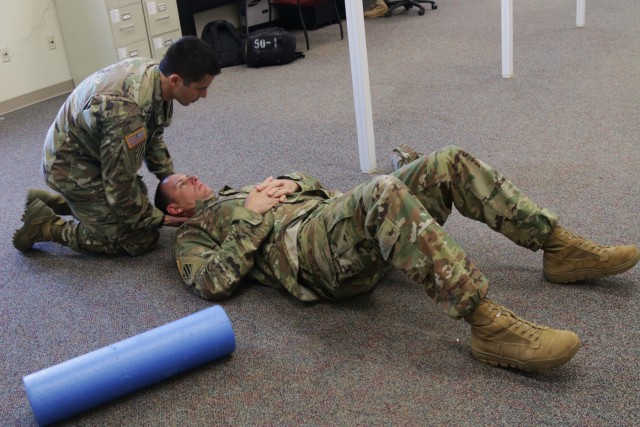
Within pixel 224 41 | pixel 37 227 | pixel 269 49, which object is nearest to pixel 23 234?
pixel 37 227

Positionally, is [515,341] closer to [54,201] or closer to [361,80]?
[361,80]

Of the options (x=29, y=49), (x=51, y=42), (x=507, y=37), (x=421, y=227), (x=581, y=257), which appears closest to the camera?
(x=421, y=227)

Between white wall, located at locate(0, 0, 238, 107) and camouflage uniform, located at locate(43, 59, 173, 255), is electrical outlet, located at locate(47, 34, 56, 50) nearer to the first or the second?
white wall, located at locate(0, 0, 238, 107)

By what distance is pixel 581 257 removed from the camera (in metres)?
1.95

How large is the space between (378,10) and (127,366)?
5.01 meters

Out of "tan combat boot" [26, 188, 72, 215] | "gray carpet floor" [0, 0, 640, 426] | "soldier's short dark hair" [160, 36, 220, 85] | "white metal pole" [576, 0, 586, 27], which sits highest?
"soldier's short dark hair" [160, 36, 220, 85]

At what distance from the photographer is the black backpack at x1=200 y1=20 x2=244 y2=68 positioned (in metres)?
5.16

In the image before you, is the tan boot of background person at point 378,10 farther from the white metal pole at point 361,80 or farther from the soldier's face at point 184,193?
the soldier's face at point 184,193

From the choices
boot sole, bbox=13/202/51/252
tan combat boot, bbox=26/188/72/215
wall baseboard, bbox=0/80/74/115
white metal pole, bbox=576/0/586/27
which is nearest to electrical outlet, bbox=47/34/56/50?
wall baseboard, bbox=0/80/74/115

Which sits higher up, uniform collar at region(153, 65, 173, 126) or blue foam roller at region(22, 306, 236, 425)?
uniform collar at region(153, 65, 173, 126)

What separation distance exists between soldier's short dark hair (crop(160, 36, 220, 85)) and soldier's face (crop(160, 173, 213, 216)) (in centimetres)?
35

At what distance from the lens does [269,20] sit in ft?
19.5

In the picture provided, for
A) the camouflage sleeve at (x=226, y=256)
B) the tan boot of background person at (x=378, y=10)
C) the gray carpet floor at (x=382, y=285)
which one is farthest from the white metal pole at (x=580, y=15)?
the camouflage sleeve at (x=226, y=256)

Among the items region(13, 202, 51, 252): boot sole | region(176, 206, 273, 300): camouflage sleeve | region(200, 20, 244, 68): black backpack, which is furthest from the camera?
region(200, 20, 244, 68): black backpack
